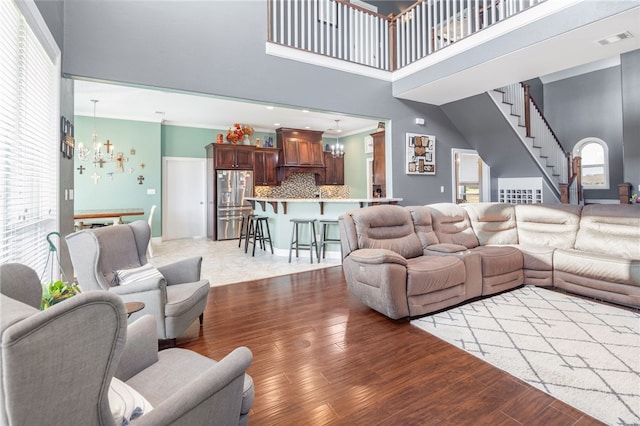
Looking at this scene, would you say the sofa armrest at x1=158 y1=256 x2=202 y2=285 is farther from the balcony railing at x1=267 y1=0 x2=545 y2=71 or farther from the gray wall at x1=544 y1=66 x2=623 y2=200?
the gray wall at x1=544 y1=66 x2=623 y2=200

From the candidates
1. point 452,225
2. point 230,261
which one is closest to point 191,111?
point 230,261

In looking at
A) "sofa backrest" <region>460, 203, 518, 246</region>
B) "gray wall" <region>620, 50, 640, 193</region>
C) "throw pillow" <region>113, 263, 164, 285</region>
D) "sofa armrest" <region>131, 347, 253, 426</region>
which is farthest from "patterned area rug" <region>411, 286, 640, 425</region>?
"gray wall" <region>620, 50, 640, 193</region>

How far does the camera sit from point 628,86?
6.33m

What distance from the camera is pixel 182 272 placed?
9.49 ft

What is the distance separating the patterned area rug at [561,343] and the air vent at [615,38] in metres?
3.01

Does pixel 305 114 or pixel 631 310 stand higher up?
pixel 305 114

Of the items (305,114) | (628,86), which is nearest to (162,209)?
(305,114)

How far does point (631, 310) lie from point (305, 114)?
618cm

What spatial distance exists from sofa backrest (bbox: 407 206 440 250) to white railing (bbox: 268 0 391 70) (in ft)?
9.54

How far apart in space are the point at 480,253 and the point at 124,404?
3502 millimetres

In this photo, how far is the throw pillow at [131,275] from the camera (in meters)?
2.45

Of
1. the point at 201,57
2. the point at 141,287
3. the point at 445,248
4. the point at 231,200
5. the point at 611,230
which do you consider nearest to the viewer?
the point at 141,287

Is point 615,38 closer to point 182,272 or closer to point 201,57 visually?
point 201,57

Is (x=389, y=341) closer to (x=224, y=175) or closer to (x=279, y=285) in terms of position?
(x=279, y=285)
